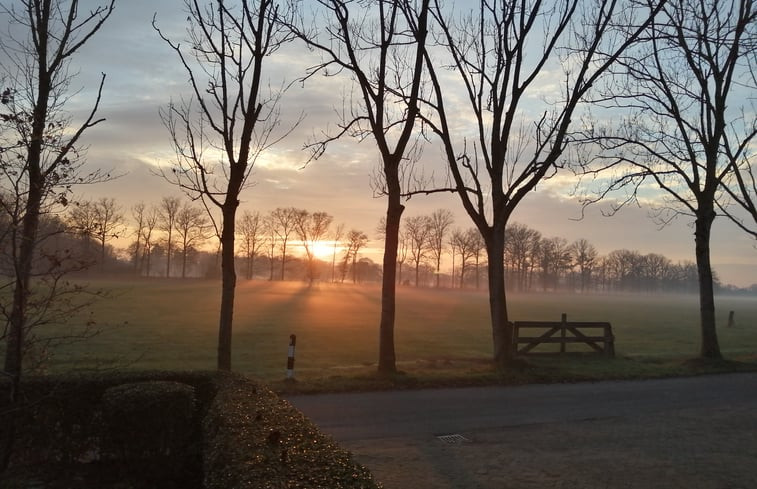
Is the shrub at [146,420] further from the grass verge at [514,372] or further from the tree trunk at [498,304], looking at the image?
the tree trunk at [498,304]

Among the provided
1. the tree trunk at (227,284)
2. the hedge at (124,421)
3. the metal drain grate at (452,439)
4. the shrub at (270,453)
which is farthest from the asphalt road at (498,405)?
the shrub at (270,453)

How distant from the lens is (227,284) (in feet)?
33.4

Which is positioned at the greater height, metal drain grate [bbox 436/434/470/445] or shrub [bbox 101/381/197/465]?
shrub [bbox 101/381/197/465]

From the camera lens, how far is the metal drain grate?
7.43 metres

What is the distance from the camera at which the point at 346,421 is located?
8547 millimetres

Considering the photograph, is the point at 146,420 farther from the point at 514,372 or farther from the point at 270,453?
the point at 514,372

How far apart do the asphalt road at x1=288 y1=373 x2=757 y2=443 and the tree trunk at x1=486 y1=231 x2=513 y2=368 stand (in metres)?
2.06

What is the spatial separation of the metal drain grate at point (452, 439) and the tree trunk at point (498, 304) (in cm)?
685

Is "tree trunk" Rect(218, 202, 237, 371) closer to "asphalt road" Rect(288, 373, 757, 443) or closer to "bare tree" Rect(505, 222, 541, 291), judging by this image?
"asphalt road" Rect(288, 373, 757, 443)

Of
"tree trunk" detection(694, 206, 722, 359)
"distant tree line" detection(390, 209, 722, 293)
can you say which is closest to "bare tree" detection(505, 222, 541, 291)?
"distant tree line" detection(390, 209, 722, 293)

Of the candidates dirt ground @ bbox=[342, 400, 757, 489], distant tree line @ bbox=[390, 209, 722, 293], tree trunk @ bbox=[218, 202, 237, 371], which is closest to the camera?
dirt ground @ bbox=[342, 400, 757, 489]

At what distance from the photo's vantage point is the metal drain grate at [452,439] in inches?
292

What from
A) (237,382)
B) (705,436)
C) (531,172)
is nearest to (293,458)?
(237,382)

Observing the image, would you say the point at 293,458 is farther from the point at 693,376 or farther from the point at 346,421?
the point at 693,376
